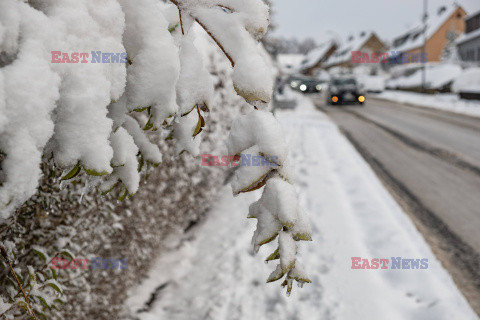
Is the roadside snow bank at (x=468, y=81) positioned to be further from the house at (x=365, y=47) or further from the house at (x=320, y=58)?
the house at (x=320, y=58)

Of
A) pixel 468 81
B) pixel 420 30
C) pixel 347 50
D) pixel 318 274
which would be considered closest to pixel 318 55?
pixel 347 50

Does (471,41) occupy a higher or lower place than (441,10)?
lower

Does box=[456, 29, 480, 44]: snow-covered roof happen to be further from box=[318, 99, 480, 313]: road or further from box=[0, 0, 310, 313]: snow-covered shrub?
box=[0, 0, 310, 313]: snow-covered shrub

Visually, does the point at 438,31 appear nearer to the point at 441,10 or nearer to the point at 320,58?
the point at 441,10

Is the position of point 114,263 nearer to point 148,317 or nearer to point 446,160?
point 148,317

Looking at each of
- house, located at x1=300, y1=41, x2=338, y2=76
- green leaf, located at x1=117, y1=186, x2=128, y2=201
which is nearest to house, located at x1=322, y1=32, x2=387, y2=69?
house, located at x1=300, y1=41, x2=338, y2=76

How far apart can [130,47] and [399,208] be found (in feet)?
17.1

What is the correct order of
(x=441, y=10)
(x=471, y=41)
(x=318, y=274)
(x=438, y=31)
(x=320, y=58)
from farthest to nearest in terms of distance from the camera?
(x=320, y=58) < (x=441, y=10) < (x=438, y=31) < (x=471, y=41) < (x=318, y=274)

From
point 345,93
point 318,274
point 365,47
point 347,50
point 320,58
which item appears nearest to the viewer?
point 318,274

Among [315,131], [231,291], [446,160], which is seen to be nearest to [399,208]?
[231,291]

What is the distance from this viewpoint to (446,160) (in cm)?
831

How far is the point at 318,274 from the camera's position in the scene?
372cm

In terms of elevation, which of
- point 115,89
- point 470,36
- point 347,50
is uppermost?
point 347,50

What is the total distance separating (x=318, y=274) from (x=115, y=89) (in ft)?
10.7
